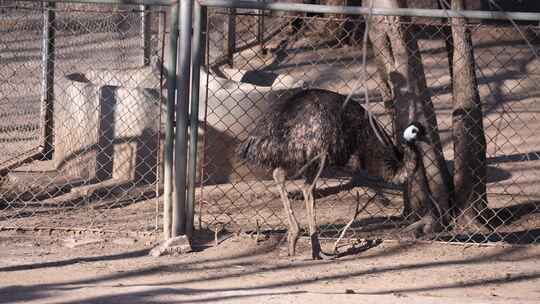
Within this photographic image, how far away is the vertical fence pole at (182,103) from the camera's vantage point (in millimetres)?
5504

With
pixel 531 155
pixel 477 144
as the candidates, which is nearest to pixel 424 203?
pixel 477 144

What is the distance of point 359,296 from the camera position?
184 inches

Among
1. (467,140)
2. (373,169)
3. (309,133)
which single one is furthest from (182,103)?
(467,140)

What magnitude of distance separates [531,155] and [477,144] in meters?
2.70

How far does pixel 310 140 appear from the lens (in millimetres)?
5367

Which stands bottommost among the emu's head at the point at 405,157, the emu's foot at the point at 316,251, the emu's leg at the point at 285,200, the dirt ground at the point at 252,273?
the dirt ground at the point at 252,273

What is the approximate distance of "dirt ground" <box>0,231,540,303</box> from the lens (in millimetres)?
4637

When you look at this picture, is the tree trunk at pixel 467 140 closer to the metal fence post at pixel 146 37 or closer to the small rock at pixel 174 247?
the small rock at pixel 174 247

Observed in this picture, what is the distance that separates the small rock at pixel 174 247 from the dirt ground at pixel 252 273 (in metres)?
0.06

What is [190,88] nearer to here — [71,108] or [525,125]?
[71,108]

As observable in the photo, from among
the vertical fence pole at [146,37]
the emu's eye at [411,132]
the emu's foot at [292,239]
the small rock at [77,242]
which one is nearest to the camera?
the emu's foot at [292,239]

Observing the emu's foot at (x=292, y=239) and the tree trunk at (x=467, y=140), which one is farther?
the tree trunk at (x=467, y=140)

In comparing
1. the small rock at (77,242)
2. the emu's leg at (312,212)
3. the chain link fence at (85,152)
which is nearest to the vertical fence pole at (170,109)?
the chain link fence at (85,152)

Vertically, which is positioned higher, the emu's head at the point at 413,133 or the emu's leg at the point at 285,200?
the emu's head at the point at 413,133
